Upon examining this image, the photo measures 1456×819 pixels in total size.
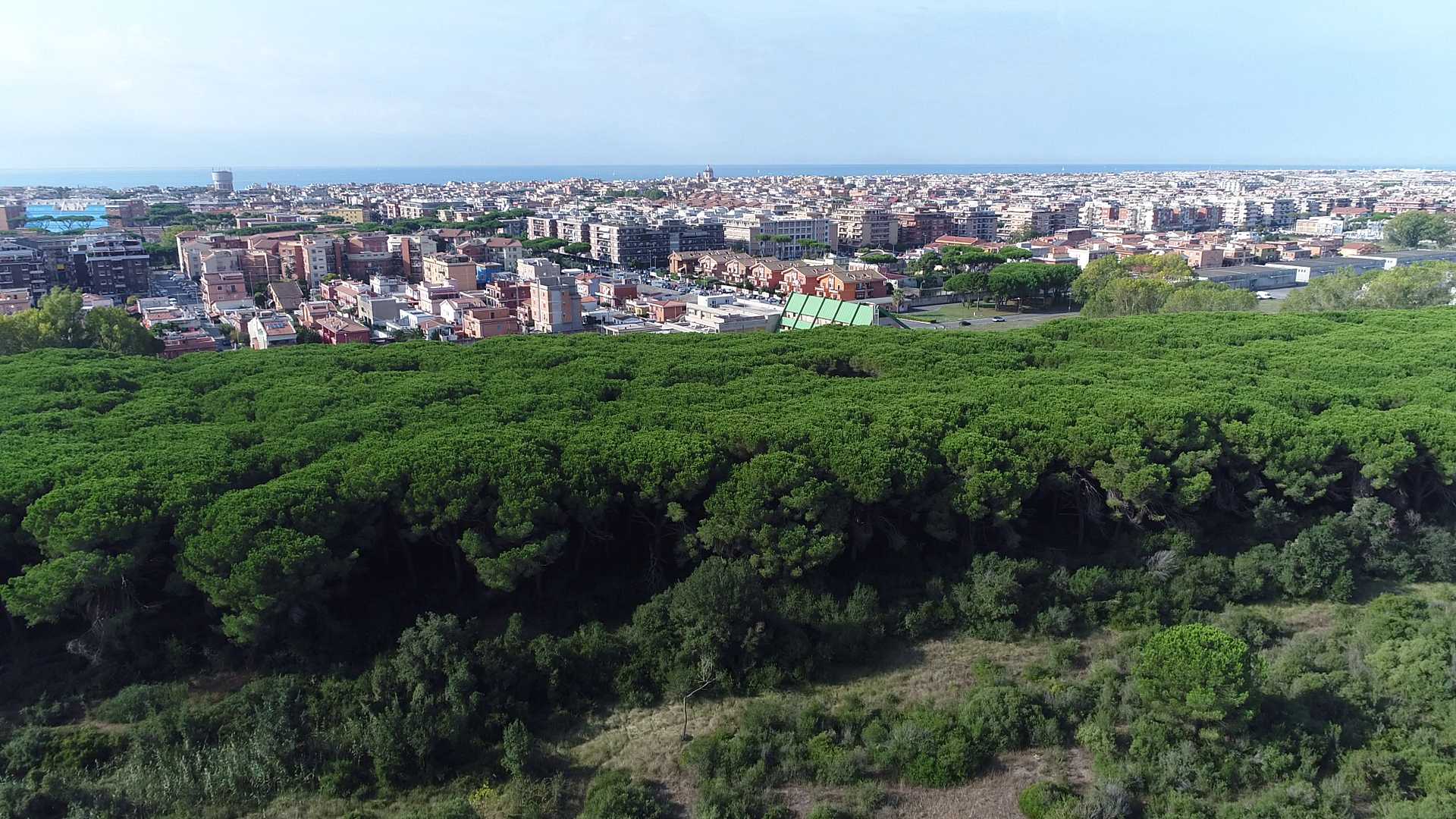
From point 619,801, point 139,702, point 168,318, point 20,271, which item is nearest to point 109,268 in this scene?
point 20,271

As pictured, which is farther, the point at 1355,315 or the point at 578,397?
the point at 1355,315

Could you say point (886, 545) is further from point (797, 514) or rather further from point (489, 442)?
point (489, 442)

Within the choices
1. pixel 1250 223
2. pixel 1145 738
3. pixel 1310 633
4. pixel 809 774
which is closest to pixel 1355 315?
pixel 1310 633

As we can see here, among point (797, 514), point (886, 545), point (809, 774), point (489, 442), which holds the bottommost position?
point (809, 774)

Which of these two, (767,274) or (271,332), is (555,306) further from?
(767,274)

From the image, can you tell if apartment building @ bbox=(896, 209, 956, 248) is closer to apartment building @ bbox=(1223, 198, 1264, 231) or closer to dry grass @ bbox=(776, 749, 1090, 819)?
apartment building @ bbox=(1223, 198, 1264, 231)

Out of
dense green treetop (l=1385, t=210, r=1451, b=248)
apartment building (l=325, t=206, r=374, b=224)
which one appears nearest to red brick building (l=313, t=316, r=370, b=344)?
apartment building (l=325, t=206, r=374, b=224)
